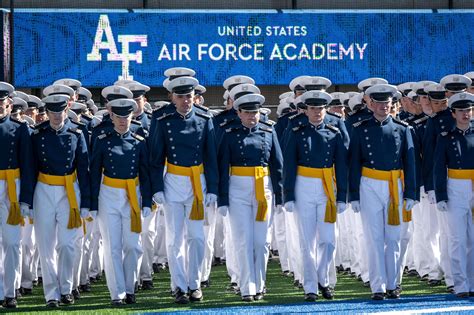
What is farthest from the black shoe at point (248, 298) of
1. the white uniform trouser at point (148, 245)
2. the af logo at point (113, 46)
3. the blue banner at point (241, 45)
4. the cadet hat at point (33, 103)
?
the blue banner at point (241, 45)

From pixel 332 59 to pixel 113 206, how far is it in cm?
965

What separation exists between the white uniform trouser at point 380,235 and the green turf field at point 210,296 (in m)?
0.41

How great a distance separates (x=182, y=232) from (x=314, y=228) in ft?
4.33

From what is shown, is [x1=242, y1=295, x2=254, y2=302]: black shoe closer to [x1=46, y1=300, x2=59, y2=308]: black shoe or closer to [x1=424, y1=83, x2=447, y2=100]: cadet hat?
[x1=46, y1=300, x2=59, y2=308]: black shoe

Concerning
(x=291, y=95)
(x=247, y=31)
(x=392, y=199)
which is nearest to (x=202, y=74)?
A: (x=247, y=31)

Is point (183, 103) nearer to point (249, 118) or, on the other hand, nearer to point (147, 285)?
point (249, 118)

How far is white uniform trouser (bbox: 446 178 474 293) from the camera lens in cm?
1354

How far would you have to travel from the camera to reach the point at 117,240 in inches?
524

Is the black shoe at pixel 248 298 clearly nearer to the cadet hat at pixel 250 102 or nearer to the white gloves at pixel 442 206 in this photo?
the cadet hat at pixel 250 102

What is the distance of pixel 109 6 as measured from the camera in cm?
2262

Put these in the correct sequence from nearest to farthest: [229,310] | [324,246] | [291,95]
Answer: [229,310]
[324,246]
[291,95]

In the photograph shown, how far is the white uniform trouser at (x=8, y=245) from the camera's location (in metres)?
13.3

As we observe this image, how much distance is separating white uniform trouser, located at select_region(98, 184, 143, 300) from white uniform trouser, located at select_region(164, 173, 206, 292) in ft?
1.09

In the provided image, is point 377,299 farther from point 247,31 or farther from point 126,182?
point 247,31
